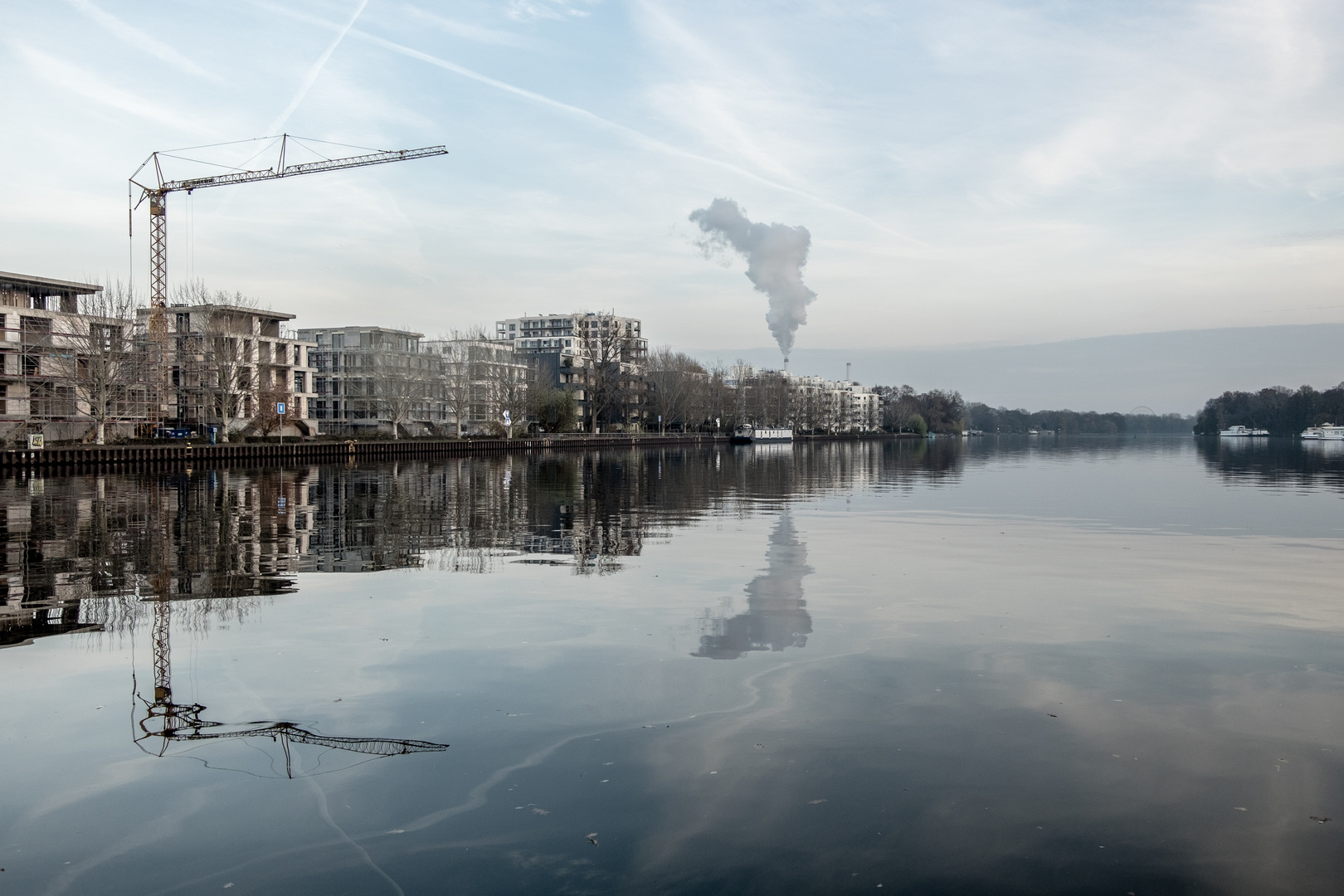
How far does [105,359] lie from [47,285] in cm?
2688

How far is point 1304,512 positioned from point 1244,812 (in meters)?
28.6

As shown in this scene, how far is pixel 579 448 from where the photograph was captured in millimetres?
116250

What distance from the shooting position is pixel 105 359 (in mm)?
66312

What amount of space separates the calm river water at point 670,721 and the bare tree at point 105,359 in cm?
5411

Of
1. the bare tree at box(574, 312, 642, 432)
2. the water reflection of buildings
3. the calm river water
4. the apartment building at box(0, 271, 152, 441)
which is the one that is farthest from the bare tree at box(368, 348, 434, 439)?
the water reflection of buildings

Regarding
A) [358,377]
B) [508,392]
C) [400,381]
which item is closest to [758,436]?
[508,392]

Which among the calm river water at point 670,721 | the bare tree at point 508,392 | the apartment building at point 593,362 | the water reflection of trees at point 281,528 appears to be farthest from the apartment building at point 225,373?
the calm river water at point 670,721

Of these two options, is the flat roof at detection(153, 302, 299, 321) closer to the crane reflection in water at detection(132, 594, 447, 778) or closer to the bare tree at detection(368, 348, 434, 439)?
the bare tree at detection(368, 348, 434, 439)

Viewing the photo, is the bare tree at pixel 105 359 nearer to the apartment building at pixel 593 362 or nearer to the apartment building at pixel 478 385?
the apartment building at pixel 478 385

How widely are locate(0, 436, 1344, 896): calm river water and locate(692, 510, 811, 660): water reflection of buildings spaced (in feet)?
0.30

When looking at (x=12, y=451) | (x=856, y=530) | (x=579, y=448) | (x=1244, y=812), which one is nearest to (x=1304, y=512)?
(x=856, y=530)

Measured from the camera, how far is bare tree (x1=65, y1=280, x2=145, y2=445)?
6581cm

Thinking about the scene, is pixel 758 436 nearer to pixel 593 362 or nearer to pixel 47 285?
pixel 593 362

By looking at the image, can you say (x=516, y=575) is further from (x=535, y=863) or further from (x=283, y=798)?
(x=535, y=863)
